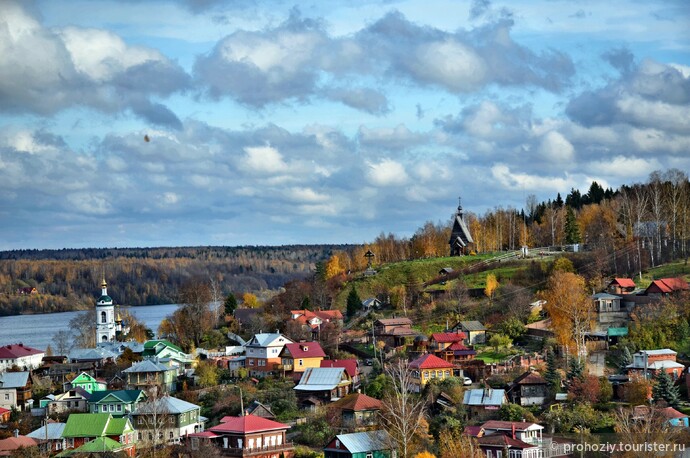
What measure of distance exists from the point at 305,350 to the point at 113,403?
34.5 feet

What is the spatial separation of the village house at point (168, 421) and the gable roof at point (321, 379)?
5478 mm

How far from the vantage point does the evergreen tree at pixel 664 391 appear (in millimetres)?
41153

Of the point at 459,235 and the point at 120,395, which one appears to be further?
the point at 459,235

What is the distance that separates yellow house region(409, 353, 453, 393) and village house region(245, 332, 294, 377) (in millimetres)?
9204

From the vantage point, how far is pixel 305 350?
52875 millimetres

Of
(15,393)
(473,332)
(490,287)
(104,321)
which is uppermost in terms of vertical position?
(490,287)

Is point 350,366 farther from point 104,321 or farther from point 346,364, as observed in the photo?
point 104,321

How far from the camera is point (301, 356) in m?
52.5

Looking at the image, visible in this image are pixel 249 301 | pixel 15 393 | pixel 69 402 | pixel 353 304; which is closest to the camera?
pixel 69 402

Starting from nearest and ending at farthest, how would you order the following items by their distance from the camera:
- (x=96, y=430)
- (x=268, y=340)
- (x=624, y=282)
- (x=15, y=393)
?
(x=96, y=430), (x=15, y=393), (x=268, y=340), (x=624, y=282)

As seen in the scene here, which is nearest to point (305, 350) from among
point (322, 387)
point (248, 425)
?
point (322, 387)

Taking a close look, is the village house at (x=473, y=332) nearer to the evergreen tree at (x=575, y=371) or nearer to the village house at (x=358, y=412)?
the evergreen tree at (x=575, y=371)

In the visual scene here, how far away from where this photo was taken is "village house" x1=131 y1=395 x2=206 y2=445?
43.3 meters

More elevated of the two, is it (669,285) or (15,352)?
(669,285)
